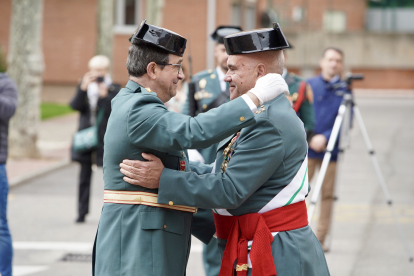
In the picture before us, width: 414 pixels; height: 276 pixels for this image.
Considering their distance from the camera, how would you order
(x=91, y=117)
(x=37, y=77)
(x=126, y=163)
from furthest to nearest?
1. (x=37, y=77)
2. (x=91, y=117)
3. (x=126, y=163)

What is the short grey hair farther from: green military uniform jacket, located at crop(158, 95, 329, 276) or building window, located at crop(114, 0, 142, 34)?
building window, located at crop(114, 0, 142, 34)

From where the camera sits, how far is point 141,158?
2.67m

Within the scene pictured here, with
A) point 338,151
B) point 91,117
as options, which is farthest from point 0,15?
point 338,151

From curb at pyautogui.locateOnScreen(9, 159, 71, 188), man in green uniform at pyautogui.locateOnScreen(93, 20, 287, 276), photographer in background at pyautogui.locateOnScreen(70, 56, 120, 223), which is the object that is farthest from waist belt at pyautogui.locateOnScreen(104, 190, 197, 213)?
curb at pyautogui.locateOnScreen(9, 159, 71, 188)

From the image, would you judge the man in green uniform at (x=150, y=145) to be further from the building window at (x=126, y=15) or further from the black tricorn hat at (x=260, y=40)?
the building window at (x=126, y=15)

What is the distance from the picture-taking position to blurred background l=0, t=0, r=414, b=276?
636 centimetres

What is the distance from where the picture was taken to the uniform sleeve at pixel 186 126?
2.48 metres

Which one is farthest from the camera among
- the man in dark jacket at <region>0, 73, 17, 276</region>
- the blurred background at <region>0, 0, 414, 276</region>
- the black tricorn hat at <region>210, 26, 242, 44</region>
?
the blurred background at <region>0, 0, 414, 276</region>

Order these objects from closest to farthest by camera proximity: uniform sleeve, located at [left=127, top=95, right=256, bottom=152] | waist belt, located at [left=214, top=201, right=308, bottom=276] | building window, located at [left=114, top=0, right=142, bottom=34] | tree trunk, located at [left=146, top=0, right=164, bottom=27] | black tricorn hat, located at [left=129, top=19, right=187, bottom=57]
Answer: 1. uniform sleeve, located at [left=127, top=95, right=256, bottom=152]
2. waist belt, located at [left=214, top=201, right=308, bottom=276]
3. black tricorn hat, located at [left=129, top=19, right=187, bottom=57]
4. tree trunk, located at [left=146, top=0, right=164, bottom=27]
5. building window, located at [left=114, top=0, right=142, bottom=34]

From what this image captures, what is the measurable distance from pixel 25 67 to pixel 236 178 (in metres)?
9.95

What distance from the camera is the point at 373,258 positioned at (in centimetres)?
601

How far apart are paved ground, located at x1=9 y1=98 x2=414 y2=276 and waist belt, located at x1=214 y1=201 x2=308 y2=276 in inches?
115

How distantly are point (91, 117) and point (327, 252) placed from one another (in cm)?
353

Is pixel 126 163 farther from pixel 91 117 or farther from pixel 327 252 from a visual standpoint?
pixel 91 117
